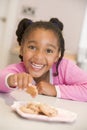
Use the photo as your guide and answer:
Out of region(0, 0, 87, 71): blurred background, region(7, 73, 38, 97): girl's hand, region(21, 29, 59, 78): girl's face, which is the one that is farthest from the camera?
region(0, 0, 87, 71): blurred background

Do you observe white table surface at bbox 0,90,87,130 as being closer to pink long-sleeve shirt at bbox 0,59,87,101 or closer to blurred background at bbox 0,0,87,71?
pink long-sleeve shirt at bbox 0,59,87,101

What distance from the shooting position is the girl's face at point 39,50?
3.35 feet

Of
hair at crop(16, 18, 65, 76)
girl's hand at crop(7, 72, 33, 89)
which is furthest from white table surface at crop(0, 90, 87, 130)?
hair at crop(16, 18, 65, 76)

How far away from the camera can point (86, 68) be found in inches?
115

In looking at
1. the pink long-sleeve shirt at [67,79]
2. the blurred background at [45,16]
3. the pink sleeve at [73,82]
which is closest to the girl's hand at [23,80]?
the pink long-sleeve shirt at [67,79]

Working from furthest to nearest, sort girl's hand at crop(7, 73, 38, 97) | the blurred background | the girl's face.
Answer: the blurred background < the girl's face < girl's hand at crop(7, 73, 38, 97)

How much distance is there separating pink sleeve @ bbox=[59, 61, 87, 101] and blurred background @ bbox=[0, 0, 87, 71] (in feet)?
6.45

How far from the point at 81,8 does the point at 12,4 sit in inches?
30.5

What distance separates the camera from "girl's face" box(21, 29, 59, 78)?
3.35 feet

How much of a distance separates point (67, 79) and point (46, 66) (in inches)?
5.6

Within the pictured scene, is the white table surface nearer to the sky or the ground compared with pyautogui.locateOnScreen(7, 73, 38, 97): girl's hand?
nearer to the ground

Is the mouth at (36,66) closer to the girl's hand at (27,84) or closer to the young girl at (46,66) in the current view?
the young girl at (46,66)

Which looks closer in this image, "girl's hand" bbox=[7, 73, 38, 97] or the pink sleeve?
"girl's hand" bbox=[7, 73, 38, 97]

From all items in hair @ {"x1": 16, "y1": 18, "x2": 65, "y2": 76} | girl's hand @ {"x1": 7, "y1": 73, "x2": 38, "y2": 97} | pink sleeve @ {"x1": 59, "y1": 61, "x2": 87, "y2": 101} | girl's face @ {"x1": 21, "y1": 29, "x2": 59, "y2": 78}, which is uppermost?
hair @ {"x1": 16, "y1": 18, "x2": 65, "y2": 76}
